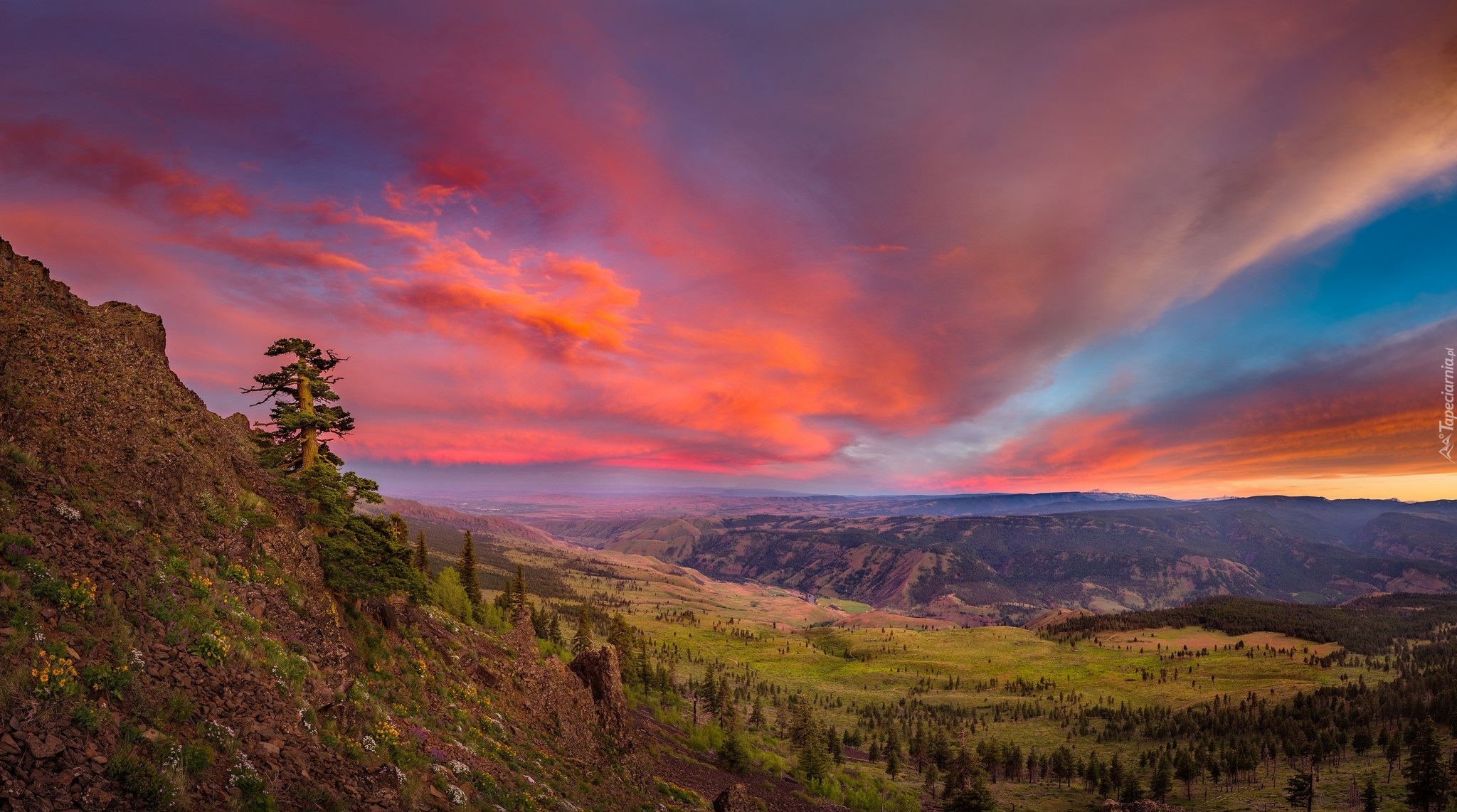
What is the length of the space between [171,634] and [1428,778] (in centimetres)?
14979

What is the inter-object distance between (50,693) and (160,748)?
8.41 feet

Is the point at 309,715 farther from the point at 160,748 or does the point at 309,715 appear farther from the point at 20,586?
the point at 20,586

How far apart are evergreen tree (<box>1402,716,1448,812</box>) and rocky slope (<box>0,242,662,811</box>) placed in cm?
12907

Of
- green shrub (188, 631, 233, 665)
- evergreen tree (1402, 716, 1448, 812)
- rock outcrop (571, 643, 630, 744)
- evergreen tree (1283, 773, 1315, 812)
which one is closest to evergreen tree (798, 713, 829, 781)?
rock outcrop (571, 643, 630, 744)

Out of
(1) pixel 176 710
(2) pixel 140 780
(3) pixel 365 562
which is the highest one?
(3) pixel 365 562

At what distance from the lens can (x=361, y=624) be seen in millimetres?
29875

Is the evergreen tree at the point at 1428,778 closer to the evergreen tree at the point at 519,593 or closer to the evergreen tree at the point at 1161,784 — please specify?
the evergreen tree at the point at 1161,784

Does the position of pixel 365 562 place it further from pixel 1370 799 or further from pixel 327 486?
pixel 1370 799

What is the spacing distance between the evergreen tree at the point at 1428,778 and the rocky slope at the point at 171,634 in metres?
129

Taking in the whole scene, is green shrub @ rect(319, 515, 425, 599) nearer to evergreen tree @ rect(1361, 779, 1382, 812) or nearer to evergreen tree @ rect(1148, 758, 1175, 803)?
evergreen tree @ rect(1361, 779, 1382, 812)

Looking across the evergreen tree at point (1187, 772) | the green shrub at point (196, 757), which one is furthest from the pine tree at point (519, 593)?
the evergreen tree at point (1187, 772)

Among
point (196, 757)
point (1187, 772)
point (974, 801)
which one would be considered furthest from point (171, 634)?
point (1187, 772)

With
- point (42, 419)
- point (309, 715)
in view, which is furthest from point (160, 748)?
point (42, 419)

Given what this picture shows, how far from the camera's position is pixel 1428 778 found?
84188 millimetres
